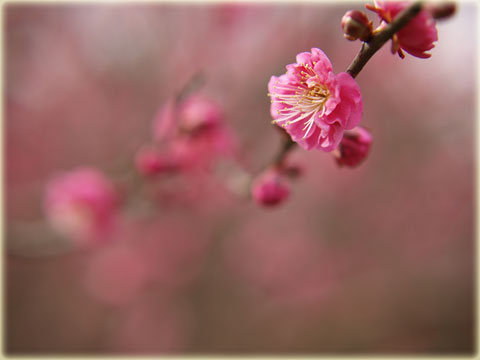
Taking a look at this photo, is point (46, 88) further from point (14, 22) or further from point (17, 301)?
point (17, 301)

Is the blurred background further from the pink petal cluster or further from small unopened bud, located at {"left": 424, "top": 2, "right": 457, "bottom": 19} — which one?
small unopened bud, located at {"left": 424, "top": 2, "right": 457, "bottom": 19}

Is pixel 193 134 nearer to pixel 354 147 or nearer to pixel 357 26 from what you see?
pixel 354 147

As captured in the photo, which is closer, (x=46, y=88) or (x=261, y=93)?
(x=261, y=93)

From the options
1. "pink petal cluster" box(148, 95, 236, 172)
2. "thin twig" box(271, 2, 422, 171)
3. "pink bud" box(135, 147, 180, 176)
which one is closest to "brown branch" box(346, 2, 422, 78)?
"thin twig" box(271, 2, 422, 171)

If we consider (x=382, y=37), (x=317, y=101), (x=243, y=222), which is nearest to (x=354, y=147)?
(x=317, y=101)

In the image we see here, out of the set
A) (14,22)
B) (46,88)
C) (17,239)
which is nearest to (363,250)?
(17,239)

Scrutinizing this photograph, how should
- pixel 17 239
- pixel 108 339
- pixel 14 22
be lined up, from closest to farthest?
1. pixel 17 239
2. pixel 14 22
3. pixel 108 339

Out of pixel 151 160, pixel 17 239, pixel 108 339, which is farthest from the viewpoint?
pixel 108 339
